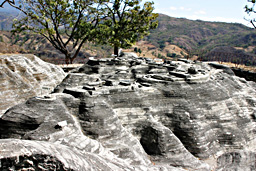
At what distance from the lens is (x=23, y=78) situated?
827 inches

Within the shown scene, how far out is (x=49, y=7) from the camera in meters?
30.6

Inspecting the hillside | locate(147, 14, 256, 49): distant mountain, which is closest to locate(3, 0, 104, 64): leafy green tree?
the hillside

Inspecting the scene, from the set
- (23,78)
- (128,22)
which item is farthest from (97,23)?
(23,78)

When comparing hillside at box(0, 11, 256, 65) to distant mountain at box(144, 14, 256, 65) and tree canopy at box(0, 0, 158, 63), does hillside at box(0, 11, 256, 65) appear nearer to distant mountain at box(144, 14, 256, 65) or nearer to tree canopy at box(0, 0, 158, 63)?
distant mountain at box(144, 14, 256, 65)

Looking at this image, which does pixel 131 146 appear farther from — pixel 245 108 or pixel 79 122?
pixel 245 108

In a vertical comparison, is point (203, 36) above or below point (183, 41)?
above

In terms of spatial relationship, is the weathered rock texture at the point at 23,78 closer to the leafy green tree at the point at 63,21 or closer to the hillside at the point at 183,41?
the leafy green tree at the point at 63,21

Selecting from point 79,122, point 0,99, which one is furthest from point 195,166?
point 0,99

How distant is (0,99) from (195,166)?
15.3 m

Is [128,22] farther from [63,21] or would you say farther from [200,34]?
[200,34]

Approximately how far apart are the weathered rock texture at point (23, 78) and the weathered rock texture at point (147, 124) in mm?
3553

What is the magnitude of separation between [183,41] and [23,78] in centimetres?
10993

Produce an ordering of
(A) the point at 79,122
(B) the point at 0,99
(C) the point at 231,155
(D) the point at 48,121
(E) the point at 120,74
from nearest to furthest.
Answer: (D) the point at 48,121
(A) the point at 79,122
(C) the point at 231,155
(B) the point at 0,99
(E) the point at 120,74

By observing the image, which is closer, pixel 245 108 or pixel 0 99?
pixel 0 99
